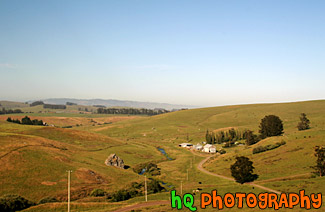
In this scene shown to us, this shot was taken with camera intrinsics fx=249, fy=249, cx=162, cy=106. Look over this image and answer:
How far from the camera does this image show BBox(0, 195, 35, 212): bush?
184 feet

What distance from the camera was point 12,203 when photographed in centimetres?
5719

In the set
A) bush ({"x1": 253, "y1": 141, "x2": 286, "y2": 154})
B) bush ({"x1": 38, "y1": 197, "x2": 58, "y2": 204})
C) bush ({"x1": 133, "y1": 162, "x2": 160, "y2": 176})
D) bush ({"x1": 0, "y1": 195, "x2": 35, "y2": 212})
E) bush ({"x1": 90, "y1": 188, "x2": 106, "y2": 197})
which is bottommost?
bush ({"x1": 133, "y1": 162, "x2": 160, "y2": 176})

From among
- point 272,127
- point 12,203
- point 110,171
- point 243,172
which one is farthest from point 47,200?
point 272,127

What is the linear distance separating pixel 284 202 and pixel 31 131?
136235mm

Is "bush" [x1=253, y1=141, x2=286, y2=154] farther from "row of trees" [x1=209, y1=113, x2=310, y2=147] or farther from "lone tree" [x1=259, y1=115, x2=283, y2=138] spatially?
"lone tree" [x1=259, y1=115, x2=283, y2=138]

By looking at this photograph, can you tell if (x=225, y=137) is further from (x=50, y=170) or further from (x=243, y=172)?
(x=50, y=170)

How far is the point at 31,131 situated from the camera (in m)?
142

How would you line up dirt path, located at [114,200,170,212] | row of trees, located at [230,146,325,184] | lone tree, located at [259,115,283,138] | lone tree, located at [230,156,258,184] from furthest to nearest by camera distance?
lone tree, located at [259,115,283,138], lone tree, located at [230,156,258,184], row of trees, located at [230,146,325,184], dirt path, located at [114,200,170,212]

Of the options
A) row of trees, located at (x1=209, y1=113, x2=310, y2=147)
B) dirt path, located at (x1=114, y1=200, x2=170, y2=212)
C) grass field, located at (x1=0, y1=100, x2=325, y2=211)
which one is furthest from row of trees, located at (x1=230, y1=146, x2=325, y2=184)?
row of trees, located at (x1=209, y1=113, x2=310, y2=147)

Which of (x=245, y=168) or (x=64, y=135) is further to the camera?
(x=64, y=135)

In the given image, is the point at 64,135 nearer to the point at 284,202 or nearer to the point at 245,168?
the point at 245,168

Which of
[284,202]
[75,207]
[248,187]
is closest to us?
[284,202]

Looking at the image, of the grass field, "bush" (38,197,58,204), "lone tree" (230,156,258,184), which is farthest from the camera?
"lone tree" (230,156,258,184)

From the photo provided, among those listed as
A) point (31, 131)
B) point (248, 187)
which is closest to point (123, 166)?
point (248, 187)
